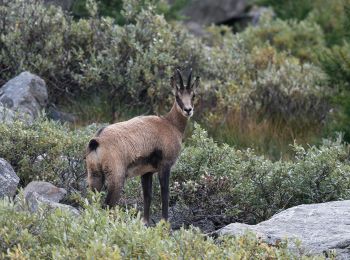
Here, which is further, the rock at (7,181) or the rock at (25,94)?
the rock at (25,94)

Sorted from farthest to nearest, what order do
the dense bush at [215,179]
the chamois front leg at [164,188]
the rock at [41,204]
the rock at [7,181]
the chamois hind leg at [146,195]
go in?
the dense bush at [215,179], the chamois hind leg at [146,195], the chamois front leg at [164,188], the rock at [7,181], the rock at [41,204]

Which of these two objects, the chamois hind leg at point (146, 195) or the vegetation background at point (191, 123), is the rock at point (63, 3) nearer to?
the vegetation background at point (191, 123)

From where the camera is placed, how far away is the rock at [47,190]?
8.75 metres

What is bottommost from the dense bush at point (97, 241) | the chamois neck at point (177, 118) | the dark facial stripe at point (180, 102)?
the dense bush at point (97, 241)

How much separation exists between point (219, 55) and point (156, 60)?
2.32 m

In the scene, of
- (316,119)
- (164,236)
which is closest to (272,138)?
(316,119)

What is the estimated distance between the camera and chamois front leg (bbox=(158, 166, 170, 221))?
9000 millimetres

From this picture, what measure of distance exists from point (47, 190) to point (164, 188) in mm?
1121

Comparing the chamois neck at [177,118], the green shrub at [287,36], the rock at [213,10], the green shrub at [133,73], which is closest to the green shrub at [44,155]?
the chamois neck at [177,118]

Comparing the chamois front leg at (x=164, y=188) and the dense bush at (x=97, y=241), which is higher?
the chamois front leg at (x=164, y=188)

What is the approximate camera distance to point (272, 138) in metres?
13.3

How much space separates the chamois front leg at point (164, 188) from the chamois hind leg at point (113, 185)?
83cm

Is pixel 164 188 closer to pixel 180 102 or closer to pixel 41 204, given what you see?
pixel 180 102

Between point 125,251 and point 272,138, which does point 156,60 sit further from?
point 125,251
